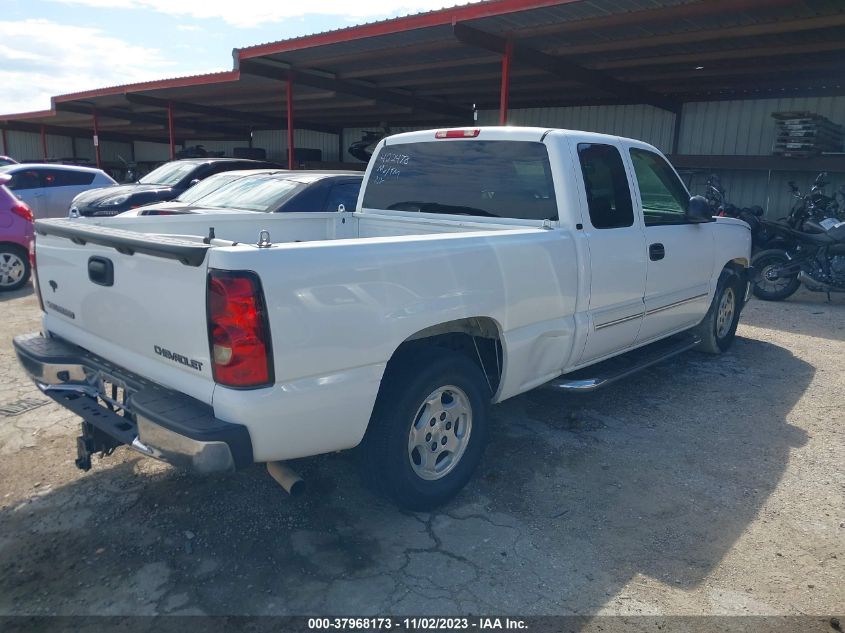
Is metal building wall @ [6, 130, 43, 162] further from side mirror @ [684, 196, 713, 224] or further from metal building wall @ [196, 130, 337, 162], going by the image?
side mirror @ [684, 196, 713, 224]

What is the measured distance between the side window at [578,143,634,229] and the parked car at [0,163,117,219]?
37.6 ft

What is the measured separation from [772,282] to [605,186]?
679 centimetres

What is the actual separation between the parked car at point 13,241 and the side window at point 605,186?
8167 millimetres

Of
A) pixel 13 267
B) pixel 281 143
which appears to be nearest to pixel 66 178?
pixel 13 267

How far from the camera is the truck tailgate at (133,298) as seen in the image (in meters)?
2.68

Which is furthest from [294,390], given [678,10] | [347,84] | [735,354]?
[347,84]

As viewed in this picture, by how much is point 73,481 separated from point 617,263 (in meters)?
3.64

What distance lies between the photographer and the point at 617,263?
4363 millimetres

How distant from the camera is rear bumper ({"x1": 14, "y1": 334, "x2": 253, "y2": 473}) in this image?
259 centimetres

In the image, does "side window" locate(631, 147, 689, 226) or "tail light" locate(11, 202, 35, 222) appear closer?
"side window" locate(631, 147, 689, 226)

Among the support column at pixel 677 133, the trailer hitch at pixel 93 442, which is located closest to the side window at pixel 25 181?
the trailer hitch at pixel 93 442

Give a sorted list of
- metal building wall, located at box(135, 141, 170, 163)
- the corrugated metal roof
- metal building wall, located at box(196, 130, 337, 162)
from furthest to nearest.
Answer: metal building wall, located at box(135, 141, 170, 163), metal building wall, located at box(196, 130, 337, 162), the corrugated metal roof

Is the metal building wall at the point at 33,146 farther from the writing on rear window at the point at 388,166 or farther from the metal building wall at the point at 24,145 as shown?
the writing on rear window at the point at 388,166

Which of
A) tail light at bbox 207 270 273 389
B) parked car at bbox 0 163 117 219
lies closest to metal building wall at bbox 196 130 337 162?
parked car at bbox 0 163 117 219
